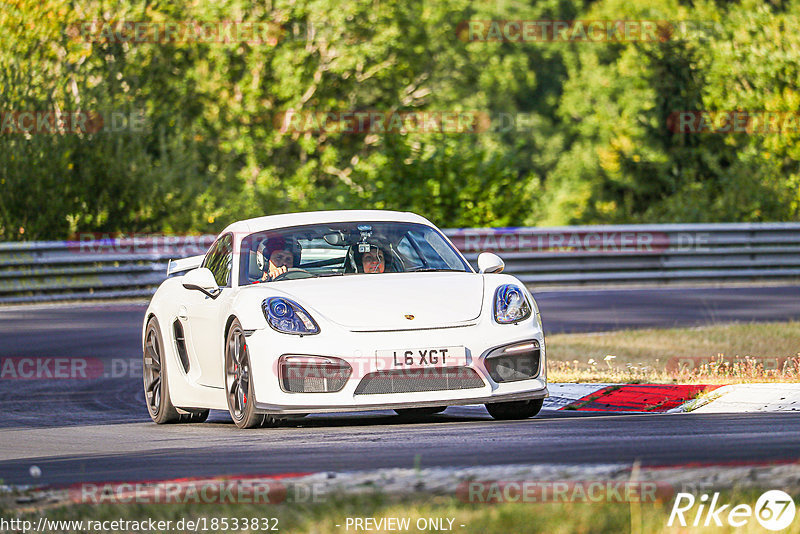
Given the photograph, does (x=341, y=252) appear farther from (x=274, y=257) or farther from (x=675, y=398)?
(x=675, y=398)

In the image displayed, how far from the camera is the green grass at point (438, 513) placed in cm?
501

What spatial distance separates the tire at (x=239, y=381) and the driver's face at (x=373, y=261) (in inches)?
42.6

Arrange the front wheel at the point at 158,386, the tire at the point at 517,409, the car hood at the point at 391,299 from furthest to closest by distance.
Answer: the front wheel at the point at 158,386 < the tire at the point at 517,409 < the car hood at the point at 391,299

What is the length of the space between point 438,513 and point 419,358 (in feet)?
11.8

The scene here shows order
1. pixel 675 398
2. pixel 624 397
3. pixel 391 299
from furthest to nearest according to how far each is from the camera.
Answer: pixel 624 397 → pixel 675 398 → pixel 391 299

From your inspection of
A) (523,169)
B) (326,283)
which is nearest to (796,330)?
(326,283)

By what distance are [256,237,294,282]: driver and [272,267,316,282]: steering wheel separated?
2 centimetres

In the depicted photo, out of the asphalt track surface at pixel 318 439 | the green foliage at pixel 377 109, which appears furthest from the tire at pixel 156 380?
the green foliage at pixel 377 109

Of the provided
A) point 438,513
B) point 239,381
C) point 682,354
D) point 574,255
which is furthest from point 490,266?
point 574,255

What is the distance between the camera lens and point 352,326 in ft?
29.2

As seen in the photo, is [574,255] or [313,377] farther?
[574,255]

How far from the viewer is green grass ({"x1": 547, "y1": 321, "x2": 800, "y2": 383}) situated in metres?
12.1

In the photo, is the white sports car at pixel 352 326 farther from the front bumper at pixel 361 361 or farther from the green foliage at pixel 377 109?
the green foliage at pixel 377 109

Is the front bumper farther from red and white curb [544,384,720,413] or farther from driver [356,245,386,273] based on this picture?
red and white curb [544,384,720,413]
